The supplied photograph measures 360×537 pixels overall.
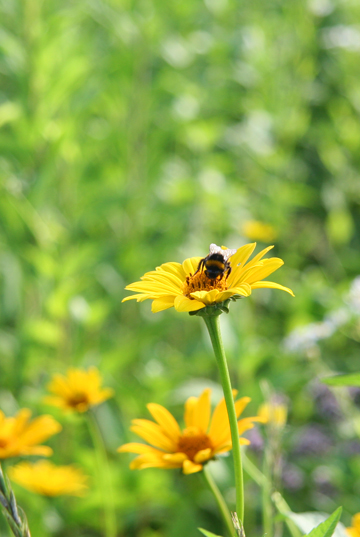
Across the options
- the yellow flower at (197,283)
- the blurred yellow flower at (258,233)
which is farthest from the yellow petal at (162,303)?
the blurred yellow flower at (258,233)

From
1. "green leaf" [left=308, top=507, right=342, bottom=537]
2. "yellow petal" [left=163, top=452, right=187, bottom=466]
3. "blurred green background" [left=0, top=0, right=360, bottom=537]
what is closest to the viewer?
"green leaf" [left=308, top=507, right=342, bottom=537]

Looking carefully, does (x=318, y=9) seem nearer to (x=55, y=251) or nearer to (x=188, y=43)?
(x=188, y=43)

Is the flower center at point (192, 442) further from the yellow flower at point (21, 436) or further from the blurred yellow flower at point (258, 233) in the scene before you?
the blurred yellow flower at point (258, 233)

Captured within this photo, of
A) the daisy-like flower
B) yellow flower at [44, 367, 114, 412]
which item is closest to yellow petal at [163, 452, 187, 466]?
the daisy-like flower

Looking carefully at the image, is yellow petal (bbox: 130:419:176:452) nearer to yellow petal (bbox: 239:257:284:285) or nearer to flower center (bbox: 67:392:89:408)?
yellow petal (bbox: 239:257:284:285)

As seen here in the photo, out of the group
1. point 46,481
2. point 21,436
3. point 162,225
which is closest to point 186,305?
point 21,436

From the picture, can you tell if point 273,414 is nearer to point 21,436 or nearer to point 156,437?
point 156,437
